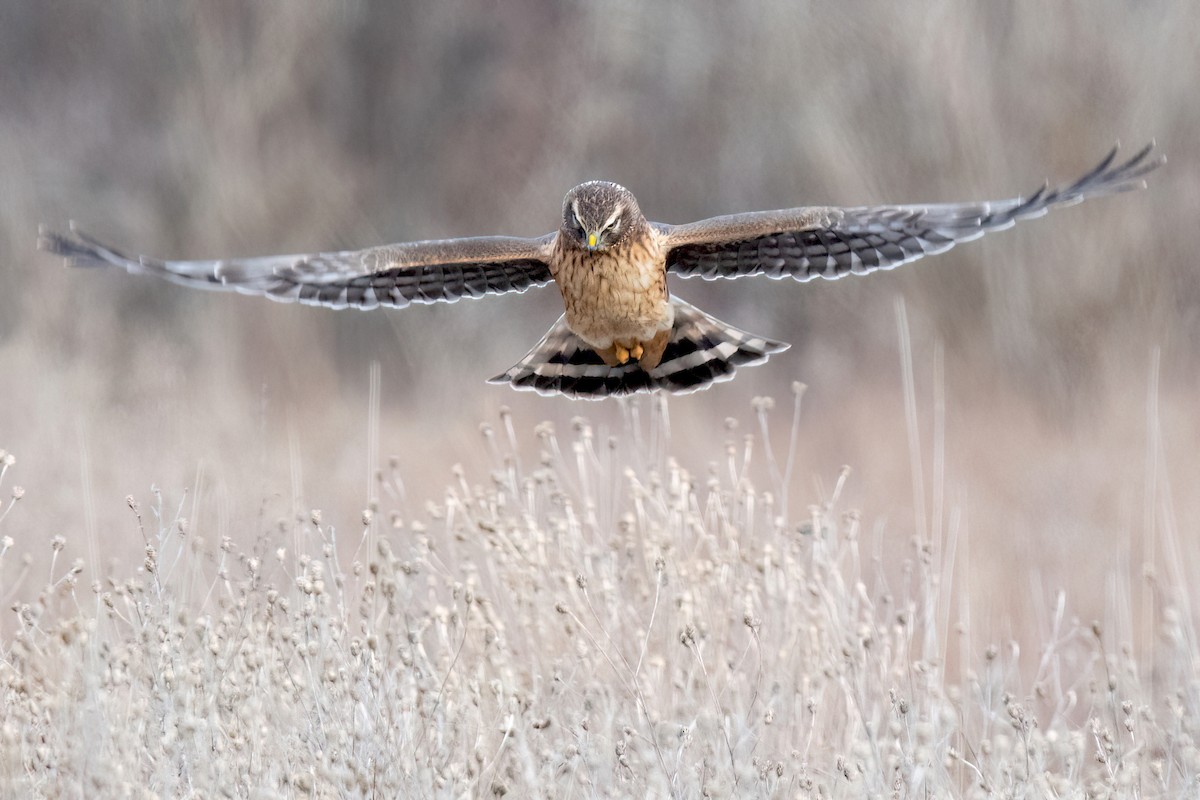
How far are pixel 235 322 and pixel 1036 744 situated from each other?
26.4 ft

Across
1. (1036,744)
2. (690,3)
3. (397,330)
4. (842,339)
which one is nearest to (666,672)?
(1036,744)

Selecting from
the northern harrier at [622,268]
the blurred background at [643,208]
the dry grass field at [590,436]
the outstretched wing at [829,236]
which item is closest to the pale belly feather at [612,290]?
the northern harrier at [622,268]

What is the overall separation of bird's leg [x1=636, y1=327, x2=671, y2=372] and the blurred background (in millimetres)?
1768

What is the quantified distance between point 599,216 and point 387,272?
800 millimetres

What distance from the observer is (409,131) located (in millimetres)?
11516

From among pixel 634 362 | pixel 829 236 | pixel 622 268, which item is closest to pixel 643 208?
pixel 634 362

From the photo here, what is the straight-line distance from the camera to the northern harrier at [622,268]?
460cm

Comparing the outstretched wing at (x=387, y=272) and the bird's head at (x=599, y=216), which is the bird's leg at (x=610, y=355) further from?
the bird's head at (x=599, y=216)

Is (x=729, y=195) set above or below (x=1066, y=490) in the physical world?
above

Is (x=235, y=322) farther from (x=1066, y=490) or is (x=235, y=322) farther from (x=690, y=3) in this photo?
(x=1066, y=490)

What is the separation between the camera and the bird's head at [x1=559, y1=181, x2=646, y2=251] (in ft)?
15.3

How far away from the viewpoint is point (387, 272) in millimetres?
4949

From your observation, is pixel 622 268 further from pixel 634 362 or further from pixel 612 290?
pixel 634 362

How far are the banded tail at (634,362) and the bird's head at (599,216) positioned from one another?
661 mm
